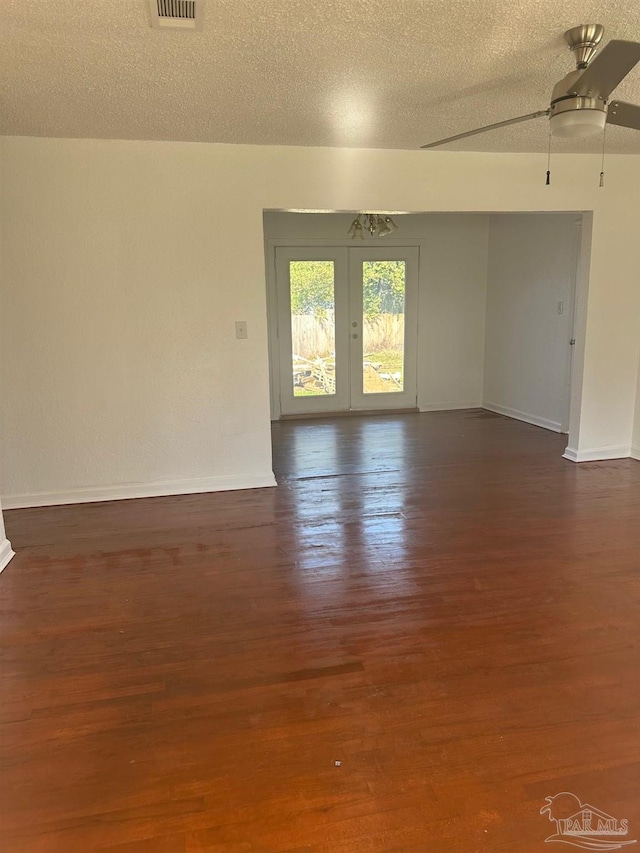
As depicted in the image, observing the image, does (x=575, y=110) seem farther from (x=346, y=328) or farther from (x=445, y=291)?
(x=445, y=291)

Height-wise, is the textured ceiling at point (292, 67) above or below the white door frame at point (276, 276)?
above

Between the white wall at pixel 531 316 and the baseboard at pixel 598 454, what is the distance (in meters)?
0.88

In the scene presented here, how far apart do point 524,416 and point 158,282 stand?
4311mm

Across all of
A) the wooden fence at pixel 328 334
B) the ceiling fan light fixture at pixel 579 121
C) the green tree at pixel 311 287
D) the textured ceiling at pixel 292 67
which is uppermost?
the textured ceiling at pixel 292 67

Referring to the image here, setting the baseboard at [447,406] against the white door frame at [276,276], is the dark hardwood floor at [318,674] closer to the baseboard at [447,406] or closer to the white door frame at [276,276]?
the white door frame at [276,276]

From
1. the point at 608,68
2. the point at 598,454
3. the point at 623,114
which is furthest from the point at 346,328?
the point at 608,68

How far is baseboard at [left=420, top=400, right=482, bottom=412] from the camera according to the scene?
23.2 ft

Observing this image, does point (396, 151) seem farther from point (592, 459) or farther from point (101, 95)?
point (592, 459)

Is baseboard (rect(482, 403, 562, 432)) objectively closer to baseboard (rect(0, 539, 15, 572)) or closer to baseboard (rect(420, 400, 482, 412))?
baseboard (rect(420, 400, 482, 412))

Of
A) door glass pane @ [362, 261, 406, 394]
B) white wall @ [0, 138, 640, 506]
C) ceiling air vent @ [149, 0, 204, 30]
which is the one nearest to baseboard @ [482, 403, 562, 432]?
door glass pane @ [362, 261, 406, 394]

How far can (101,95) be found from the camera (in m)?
2.81

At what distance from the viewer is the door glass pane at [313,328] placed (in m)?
6.51

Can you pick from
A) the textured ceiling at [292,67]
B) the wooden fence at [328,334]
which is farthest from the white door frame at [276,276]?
the textured ceiling at [292,67]

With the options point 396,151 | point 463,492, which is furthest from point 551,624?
point 396,151
